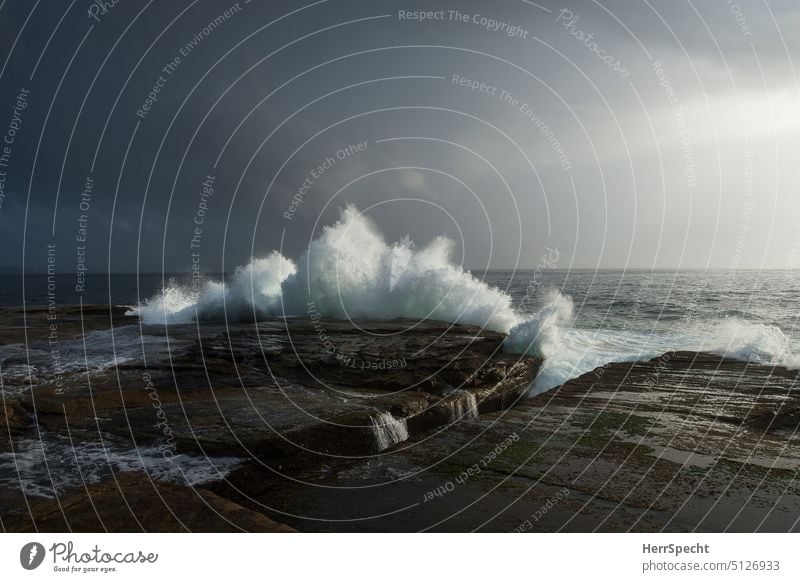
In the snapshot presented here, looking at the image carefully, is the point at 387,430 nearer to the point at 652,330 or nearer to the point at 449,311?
the point at 449,311

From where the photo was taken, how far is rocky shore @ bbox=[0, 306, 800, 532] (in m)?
5.24

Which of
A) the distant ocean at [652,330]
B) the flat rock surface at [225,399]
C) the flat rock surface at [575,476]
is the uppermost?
the distant ocean at [652,330]

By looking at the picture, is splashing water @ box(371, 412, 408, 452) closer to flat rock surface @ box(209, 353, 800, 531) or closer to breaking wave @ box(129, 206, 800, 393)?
flat rock surface @ box(209, 353, 800, 531)

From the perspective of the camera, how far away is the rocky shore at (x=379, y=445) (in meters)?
5.24

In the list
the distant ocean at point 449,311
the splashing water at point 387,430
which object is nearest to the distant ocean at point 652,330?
the distant ocean at point 449,311

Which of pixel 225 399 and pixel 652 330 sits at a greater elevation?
pixel 652 330

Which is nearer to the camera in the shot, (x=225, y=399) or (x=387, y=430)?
(x=387, y=430)

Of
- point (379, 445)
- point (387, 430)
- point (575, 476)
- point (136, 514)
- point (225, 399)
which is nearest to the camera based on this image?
point (136, 514)

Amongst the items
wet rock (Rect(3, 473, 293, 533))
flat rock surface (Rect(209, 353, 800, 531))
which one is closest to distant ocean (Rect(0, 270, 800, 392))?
flat rock surface (Rect(209, 353, 800, 531))

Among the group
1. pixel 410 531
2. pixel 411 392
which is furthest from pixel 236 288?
pixel 410 531

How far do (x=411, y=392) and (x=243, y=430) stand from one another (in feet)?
12.5

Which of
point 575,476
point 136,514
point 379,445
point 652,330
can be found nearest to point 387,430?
point 379,445

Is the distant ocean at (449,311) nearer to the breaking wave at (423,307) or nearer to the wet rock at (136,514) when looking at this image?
the breaking wave at (423,307)

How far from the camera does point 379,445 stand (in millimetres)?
7898
